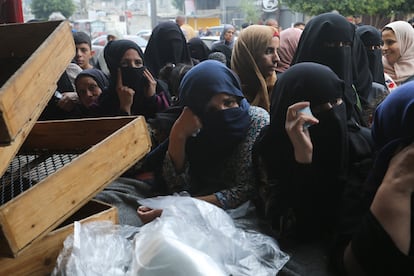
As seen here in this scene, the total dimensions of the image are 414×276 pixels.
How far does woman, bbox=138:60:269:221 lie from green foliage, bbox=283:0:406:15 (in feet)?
33.3

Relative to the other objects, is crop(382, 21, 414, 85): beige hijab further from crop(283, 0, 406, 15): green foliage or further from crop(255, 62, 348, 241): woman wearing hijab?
crop(283, 0, 406, 15): green foliage

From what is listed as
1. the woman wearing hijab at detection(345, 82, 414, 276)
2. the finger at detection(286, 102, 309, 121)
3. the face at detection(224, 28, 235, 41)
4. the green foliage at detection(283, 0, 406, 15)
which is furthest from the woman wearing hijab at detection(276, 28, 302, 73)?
the green foliage at detection(283, 0, 406, 15)

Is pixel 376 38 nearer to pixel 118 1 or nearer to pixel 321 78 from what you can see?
pixel 321 78

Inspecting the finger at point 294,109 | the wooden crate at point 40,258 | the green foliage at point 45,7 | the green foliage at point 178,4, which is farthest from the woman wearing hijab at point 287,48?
the green foliage at point 178,4

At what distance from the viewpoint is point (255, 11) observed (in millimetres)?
19578

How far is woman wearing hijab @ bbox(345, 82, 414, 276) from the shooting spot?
109cm

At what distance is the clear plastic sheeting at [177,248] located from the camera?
1112mm

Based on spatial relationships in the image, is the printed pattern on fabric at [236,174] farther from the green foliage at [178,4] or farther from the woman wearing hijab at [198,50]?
the green foliage at [178,4]

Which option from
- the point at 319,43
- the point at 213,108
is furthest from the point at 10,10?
the point at 319,43

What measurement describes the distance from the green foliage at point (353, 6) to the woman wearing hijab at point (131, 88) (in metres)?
9.71

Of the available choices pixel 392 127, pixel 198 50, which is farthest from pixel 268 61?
pixel 198 50

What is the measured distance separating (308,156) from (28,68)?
2.79ft

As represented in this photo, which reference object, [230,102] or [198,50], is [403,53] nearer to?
[198,50]

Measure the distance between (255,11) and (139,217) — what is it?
19.0 meters
